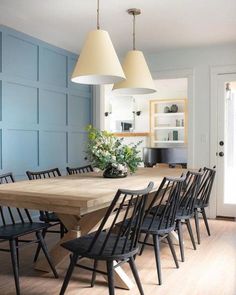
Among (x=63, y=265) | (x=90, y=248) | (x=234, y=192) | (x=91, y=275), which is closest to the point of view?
(x=90, y=248)

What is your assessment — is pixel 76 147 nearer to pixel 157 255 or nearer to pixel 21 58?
pixel 21 58

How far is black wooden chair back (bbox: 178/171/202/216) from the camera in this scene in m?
3.43

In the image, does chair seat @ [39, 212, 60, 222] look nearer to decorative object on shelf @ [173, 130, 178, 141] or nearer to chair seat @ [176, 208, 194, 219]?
chair seat @ [176, 208, 194, 219]

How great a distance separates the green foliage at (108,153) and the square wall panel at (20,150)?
134 centimetres

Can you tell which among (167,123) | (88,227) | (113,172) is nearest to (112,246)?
(88,227)

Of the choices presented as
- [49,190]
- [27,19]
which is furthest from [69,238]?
[27,19]

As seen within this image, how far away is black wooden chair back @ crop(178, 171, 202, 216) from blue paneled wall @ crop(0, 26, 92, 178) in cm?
208

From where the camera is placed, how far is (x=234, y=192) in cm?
531

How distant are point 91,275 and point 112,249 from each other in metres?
0.86

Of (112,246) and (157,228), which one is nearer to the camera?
(112,246)

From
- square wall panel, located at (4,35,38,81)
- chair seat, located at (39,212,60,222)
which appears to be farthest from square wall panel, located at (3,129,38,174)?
chair seat, located at (39,212,60,222)

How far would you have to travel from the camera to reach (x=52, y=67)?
5.10 m

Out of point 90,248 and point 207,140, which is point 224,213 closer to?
point 207,140

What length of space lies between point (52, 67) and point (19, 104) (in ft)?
2.77
